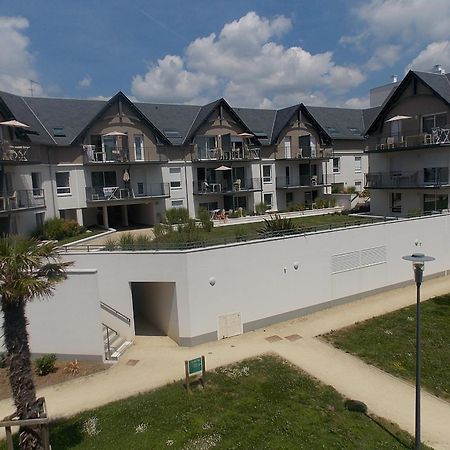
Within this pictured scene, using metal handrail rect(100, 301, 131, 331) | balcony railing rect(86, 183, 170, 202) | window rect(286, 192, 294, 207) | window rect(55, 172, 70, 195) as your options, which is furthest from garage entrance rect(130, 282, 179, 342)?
window rect(286, 192, 294, 207)

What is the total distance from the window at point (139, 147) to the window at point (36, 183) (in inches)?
311

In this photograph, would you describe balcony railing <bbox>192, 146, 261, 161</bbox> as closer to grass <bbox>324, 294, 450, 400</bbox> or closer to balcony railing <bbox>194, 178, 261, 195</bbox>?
balcony railing <bbox>194, 178, 261, 195</bbox>

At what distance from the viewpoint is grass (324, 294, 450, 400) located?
1392 centimetres

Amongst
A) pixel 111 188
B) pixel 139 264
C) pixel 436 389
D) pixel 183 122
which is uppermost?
pixel 183 122

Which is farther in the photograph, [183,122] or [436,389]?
[183,122]

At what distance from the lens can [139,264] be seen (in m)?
17.3

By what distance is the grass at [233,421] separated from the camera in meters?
10.4

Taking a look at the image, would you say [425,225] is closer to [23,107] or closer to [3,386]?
[3,386]

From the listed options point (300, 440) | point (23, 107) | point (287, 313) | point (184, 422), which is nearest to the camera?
point (300, 440)

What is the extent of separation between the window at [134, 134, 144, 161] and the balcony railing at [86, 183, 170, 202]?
262cm

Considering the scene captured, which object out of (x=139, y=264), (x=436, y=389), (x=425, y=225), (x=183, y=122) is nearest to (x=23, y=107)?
(x=183, y=122)

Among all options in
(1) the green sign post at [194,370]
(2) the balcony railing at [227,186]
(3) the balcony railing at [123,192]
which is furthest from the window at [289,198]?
(1) the green sign post at [194,370]

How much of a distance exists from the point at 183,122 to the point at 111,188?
10322mm

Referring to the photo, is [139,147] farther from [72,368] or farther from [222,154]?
[72,368]
